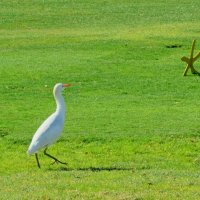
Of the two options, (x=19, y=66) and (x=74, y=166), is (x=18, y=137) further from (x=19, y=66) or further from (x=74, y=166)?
(x=19, y=66)

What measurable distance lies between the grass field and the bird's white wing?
394 millimetres

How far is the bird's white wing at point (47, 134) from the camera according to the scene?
12.9m

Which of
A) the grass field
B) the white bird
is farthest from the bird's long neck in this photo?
the grass field

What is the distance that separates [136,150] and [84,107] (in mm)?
4942

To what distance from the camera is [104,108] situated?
65.5 feet

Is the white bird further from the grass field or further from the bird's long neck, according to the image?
the grass field

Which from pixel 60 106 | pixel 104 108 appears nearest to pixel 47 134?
pixel 60 106

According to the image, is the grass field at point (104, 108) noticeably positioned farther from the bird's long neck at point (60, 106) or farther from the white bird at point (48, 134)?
the bird's long neck at point (60, 106)

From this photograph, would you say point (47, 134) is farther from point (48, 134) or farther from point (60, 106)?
point (60, 106)

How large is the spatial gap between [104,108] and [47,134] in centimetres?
702

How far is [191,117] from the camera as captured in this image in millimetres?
18391

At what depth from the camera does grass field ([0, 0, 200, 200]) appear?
11.2m

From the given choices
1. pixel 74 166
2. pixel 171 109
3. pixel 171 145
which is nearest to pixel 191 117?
pixel 171 109

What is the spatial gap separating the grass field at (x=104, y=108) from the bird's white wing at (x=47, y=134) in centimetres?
39
